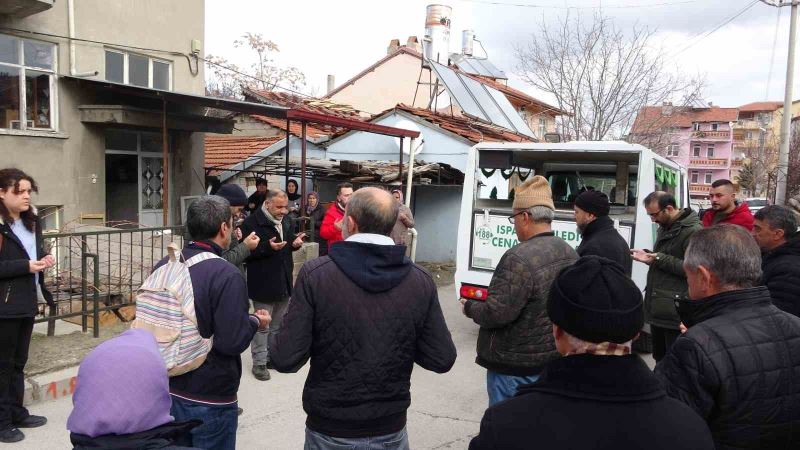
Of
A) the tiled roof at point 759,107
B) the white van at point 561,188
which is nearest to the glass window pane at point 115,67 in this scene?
the white van at point 561,188

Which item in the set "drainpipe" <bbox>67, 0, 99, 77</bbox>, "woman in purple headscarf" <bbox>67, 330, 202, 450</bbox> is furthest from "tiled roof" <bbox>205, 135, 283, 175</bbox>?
"woman in purple headscarf" <bbox>67, 330, 202, 450</bbox>

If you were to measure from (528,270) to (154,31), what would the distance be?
11.6 meters

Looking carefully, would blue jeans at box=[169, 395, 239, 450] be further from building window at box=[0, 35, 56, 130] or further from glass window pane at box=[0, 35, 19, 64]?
glass window pane at box=[0, 35, 19, 64]

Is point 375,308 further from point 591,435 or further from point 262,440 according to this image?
point 262,440

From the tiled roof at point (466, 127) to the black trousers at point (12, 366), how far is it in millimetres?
11064

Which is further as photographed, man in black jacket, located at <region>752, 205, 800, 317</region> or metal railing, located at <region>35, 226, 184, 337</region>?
metal railing, located at <region>35, 226, 184, 337</region>

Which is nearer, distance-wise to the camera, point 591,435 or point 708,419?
point 591,435

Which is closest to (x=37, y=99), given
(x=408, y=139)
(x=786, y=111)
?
(x=408, y=139)

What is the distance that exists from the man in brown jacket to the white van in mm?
3744

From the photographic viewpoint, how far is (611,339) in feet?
4.99

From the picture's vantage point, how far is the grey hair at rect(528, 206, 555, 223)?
11.3 feet

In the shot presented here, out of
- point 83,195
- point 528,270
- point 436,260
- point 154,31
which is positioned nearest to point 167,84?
point 154,31

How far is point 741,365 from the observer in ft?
7.00

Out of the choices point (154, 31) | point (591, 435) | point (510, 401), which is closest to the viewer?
point (591, 435)
